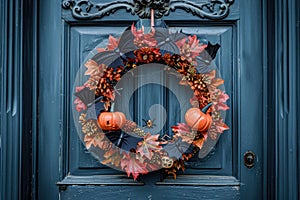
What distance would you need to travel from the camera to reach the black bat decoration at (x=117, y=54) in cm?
220

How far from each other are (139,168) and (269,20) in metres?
1.01

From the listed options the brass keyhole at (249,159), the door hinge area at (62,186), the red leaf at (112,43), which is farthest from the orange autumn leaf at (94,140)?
the brass keyhole at (249,159)

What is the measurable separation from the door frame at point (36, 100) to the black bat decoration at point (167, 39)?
1.54 feet

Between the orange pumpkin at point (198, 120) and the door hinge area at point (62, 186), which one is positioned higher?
the orange pumpkin at point (198, 120)

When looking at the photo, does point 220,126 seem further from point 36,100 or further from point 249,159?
point 36,100

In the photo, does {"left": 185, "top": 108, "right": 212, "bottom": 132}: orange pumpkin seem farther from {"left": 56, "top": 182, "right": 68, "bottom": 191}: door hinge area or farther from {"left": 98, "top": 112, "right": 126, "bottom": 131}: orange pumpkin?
{"left": 56, "top": 182, "right": 68, "bottom": 191}: door hinge area

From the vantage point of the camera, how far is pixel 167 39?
7.26 ft

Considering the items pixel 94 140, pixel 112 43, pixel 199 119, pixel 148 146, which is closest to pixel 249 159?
pixel 199 119

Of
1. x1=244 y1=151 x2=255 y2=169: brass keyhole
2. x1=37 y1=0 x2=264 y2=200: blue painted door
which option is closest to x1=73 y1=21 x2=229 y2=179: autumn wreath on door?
x1=37 y1=0 x2=264 y2=200: blue painted door

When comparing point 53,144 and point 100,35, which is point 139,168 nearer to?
point 53,144

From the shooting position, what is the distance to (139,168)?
2.17 meters

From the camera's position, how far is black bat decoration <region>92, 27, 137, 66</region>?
2.20 meters

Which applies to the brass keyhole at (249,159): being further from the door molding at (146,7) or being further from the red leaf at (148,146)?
the door molding at (146,7)

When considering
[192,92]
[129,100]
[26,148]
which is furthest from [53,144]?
[192,92]
